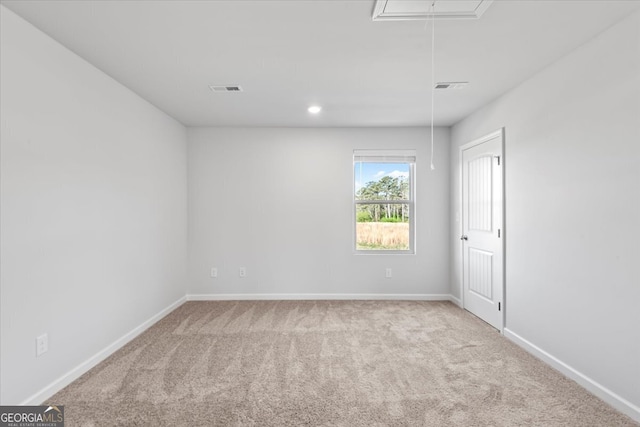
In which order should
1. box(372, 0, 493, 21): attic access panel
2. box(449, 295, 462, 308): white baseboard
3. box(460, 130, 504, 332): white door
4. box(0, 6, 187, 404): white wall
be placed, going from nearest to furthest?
box(372, 0, 493, 21): attic access panel < box(0, 6, 187, 404): white wall < box(460, 130, 504, 332): white door < box(449, 295, 462, 308): white baseboard

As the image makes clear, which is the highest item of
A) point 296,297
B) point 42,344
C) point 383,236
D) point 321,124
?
point 321,124

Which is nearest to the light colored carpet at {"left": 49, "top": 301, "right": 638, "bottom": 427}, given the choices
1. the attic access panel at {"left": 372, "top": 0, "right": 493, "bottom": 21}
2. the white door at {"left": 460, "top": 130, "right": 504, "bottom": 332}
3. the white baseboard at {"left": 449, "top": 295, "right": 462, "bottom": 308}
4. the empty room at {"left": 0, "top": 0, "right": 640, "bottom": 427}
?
the empty room at {"left": 0, "top": 0, "right": 640, "bottom": 427}

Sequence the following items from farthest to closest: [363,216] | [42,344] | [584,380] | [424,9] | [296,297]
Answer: [363,216]
[296,297]
[584,380]
[42,344]
[424,9]

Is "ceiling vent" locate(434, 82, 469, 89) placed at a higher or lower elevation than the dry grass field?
higher

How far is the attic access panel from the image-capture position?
6.49 feet

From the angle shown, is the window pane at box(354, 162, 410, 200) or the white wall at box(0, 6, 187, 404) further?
the window pane at box(354, 162, 410, 200)

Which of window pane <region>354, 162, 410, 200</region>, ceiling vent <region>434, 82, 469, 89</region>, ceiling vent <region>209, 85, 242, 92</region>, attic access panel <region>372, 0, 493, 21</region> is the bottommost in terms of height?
window pane <region>354, 162, 410, 200</region>

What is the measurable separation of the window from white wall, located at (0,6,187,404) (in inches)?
108

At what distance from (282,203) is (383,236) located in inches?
61.0

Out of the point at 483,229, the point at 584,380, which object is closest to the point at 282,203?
the point at 483,229

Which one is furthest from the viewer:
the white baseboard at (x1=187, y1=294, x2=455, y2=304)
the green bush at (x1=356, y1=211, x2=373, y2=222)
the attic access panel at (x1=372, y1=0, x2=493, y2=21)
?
the green bush at (x1=356, y1=211, x2=373, y2=222)

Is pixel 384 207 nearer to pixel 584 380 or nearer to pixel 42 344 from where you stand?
pixel 584 380

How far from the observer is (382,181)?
5.05 m

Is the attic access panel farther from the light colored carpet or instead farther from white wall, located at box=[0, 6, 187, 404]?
the light colored carpet
